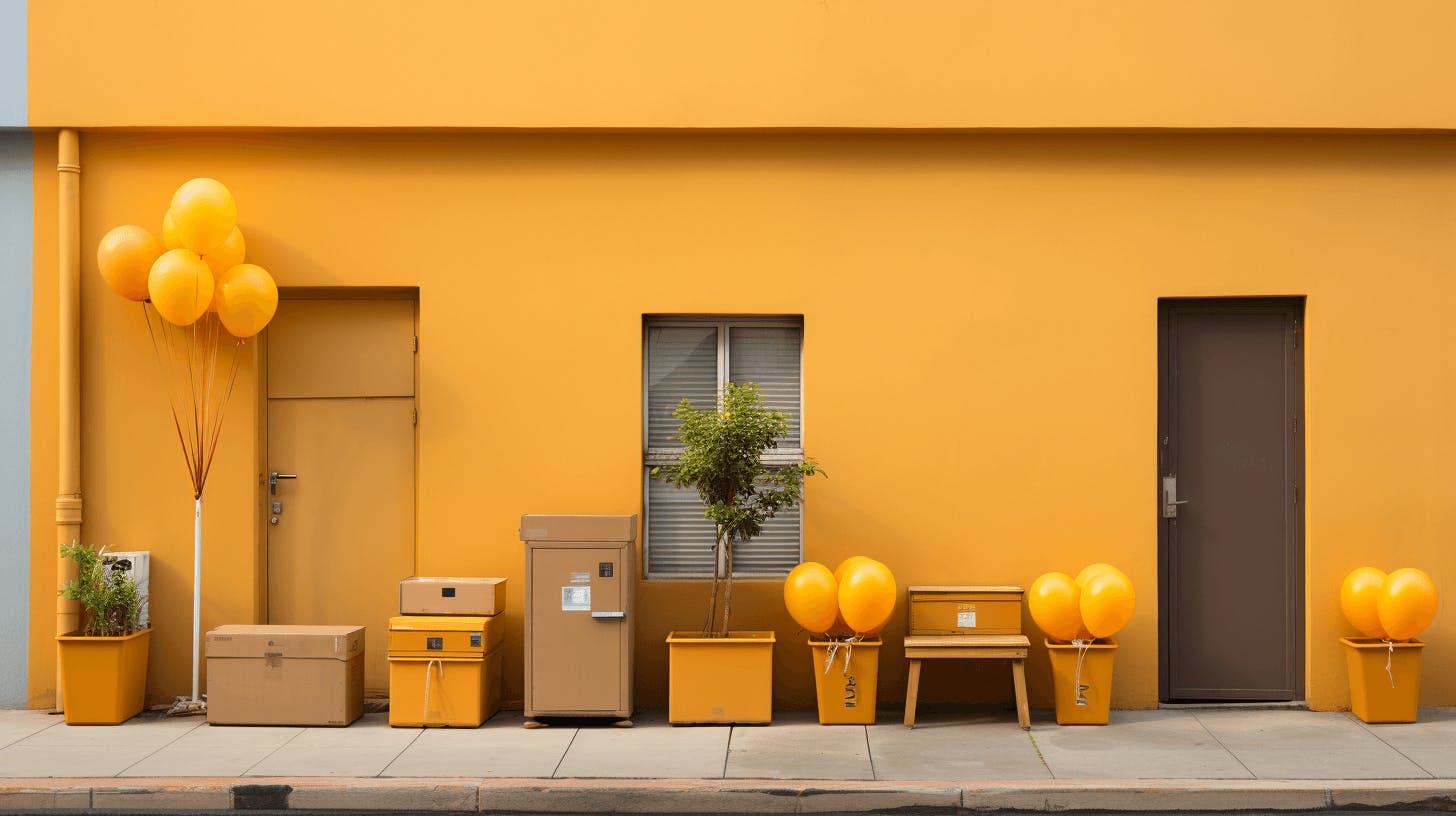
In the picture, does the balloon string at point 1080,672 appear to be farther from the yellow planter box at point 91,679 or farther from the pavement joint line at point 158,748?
the yellow planter box at point 91,679

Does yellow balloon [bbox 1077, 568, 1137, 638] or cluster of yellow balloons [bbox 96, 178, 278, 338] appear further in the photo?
cluster of yellow balloons [bbox 96, 178, 278, 338]

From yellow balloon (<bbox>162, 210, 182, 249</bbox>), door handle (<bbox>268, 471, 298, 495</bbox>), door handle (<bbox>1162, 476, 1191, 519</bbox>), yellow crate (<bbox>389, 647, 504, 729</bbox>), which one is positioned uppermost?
yellow balloon (<bbox>162, 210, 182, 249</bbox>)

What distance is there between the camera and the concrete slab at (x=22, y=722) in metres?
7.76

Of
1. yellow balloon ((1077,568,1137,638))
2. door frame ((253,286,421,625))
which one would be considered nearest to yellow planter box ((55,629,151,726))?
door frame ((253,286,421,625))

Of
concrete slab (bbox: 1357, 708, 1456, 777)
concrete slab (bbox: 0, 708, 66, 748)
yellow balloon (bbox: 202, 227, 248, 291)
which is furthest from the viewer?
yellow balloon (bbox: 202, 227, 248, 291)

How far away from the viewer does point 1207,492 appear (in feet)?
28.4

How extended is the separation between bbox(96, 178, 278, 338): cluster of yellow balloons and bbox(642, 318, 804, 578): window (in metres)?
2.58

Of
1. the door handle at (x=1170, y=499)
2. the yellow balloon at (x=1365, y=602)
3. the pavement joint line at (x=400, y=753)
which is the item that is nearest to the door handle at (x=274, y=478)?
the pavement joint line at (x=400, y=753)

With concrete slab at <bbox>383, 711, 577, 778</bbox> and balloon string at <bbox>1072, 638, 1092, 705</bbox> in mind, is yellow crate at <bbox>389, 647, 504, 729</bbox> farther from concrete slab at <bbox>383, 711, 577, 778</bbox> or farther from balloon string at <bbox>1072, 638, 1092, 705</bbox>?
balloon string at <bbox>1072, 638, 1092, 705</bbox>

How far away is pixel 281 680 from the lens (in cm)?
796

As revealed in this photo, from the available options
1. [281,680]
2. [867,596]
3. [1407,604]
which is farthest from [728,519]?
[1407,604]

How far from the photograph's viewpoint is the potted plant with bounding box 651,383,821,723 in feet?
25.9

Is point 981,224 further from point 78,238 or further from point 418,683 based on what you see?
point 78,238
